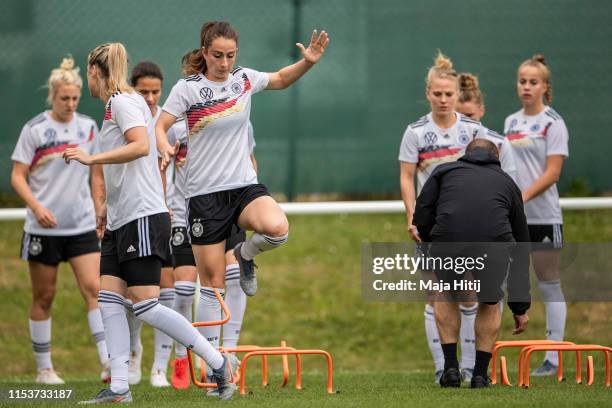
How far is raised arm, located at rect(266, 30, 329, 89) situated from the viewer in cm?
730

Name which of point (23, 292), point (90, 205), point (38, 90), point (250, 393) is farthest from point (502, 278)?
point (23, 292)

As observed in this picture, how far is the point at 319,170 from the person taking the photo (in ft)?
36.8

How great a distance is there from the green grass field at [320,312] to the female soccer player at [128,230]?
303 cm

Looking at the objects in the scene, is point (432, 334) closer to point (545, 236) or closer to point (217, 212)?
point (545, 236)

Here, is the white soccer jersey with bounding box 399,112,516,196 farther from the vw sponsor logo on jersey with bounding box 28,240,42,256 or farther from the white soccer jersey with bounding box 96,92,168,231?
the vw sponsor logo on jersey with bounding box 28,240,42,256

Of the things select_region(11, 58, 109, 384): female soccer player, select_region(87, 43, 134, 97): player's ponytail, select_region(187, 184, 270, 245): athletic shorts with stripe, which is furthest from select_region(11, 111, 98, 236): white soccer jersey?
select_region(87, 43, 134, 97): player's ponytail

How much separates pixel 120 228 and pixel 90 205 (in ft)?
8.57

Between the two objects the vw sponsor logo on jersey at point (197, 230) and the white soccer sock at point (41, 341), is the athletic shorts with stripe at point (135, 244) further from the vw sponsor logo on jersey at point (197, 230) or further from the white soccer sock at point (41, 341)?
the white soccer sock at point (41, 341)

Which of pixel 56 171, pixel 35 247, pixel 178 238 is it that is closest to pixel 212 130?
pixel 178 238

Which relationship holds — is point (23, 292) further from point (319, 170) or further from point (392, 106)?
point (392, 106)

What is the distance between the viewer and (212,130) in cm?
720

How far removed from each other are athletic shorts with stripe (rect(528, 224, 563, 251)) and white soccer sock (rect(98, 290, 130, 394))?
3.69 meters

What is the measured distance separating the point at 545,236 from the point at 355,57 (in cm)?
293

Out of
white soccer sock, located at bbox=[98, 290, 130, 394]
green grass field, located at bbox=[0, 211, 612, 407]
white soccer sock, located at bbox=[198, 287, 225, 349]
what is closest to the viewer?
white soccer sock, located at bbox=[98, 290, 130, 394]
